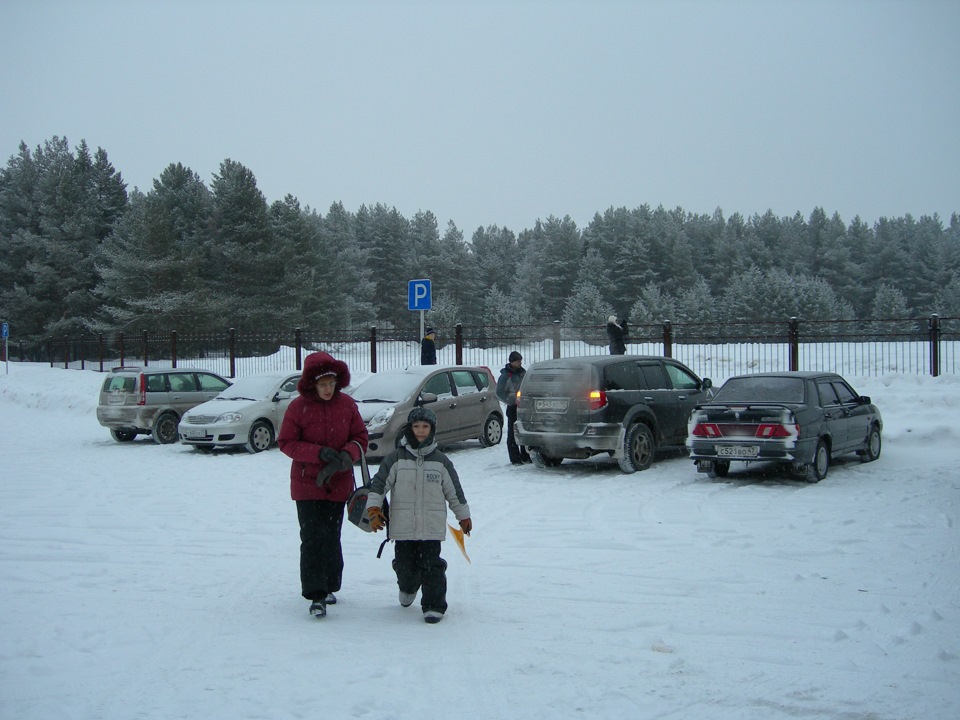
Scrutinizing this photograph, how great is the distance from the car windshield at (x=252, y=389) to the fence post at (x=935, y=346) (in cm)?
1379

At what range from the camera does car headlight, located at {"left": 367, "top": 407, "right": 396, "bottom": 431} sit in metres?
14.6

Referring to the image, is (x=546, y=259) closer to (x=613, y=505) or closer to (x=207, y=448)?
(x=207, y=448)

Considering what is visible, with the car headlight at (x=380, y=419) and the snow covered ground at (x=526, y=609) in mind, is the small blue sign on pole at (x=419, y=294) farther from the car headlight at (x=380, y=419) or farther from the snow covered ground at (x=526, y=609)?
the snow covered ground at (x=526, y=609)

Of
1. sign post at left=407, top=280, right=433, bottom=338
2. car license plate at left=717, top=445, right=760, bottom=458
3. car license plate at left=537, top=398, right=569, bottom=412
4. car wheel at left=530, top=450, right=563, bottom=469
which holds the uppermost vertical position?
sign post at left=407, top=280, right=433, bottom=338

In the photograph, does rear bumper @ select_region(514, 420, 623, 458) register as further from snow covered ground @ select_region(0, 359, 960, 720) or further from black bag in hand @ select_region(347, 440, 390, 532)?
black bag in hand @ select_region(347, 440, 390, 532)

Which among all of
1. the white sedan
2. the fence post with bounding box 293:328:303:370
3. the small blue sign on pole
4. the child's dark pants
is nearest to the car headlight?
the white sedan

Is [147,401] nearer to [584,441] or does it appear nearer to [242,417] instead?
[242,417]

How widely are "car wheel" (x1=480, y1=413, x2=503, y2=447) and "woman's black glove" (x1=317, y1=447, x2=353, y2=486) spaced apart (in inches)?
414

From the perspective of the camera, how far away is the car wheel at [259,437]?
55.0 feet

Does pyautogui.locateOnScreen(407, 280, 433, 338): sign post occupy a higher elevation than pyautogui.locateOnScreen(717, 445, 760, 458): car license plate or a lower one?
higher

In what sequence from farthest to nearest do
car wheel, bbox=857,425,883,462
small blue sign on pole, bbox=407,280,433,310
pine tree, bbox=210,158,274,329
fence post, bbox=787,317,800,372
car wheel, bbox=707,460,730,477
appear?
pine tree, bbox=210,158,274,329, fence post, bbox=787,317,800,372, small blue sign on pole, bbox=407,280,433,310, car wheel, bbox=857,425,883,462, car wheel, bbox=707,460,730,477

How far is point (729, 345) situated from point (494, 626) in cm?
1873

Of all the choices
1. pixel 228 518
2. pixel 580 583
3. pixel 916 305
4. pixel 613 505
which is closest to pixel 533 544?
pixel 580 583

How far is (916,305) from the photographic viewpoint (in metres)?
71.6
